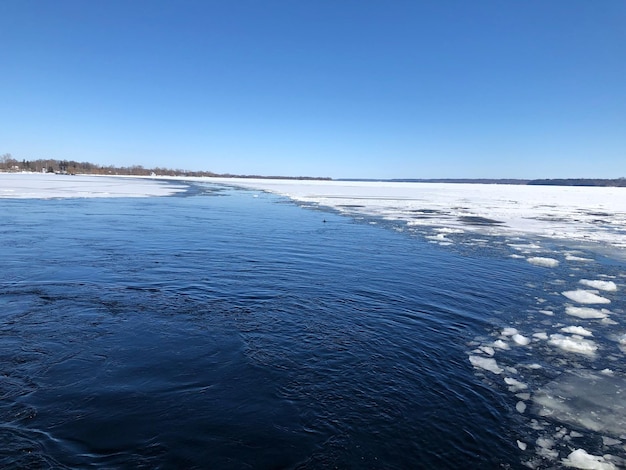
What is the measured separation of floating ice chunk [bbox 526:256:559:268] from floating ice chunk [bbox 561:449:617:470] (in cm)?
869

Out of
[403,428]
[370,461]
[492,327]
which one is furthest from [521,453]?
[492,327]

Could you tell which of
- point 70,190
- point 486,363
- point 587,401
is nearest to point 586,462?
point 587,401

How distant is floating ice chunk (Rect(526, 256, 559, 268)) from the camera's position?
1121 centimetres

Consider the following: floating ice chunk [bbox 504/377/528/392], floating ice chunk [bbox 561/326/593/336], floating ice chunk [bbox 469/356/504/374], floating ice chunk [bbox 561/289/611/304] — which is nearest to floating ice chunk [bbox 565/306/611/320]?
floating ice chunk [bbox 561/289/611/304]

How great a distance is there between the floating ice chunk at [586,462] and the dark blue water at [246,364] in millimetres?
410

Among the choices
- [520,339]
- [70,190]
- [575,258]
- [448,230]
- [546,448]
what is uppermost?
[70,190]

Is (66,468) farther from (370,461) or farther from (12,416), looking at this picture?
(370,461)

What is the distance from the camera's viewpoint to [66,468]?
3074 mm

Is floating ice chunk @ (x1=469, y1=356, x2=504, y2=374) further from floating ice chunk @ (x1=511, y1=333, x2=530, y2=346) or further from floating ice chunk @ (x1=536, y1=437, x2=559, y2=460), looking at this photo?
floating ice chunk @ (x1=536, y1=437, x2=559, y2=460)

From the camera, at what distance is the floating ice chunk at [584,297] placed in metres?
7.95

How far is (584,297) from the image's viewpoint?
820 centimetres

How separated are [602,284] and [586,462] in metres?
7.28

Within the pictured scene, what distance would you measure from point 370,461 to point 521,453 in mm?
1415

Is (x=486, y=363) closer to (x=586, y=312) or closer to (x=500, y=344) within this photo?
(x=500, y=344)
